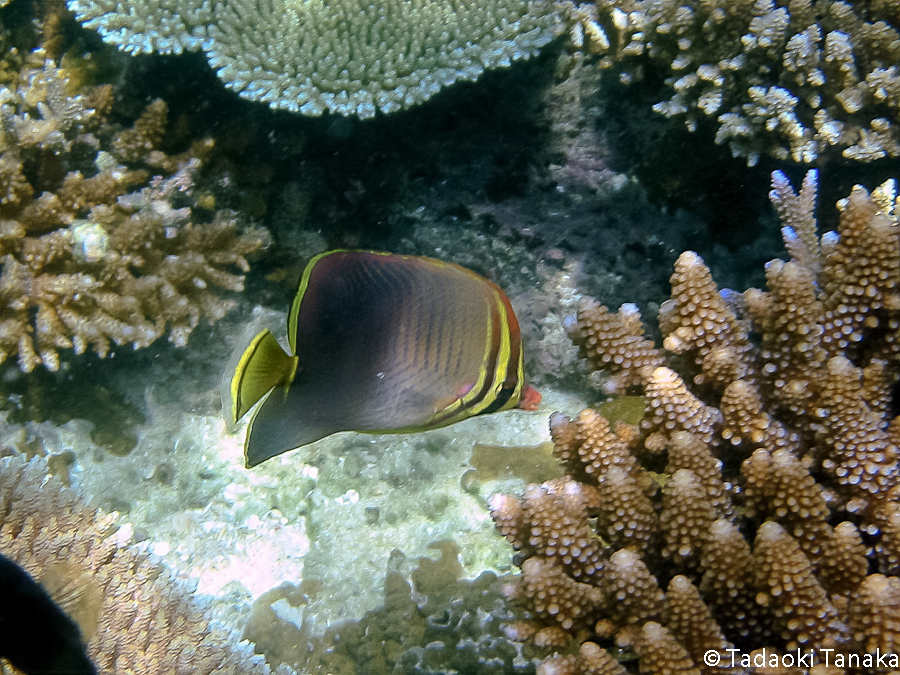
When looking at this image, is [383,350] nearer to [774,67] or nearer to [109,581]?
[109,581]

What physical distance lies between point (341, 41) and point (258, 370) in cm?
179

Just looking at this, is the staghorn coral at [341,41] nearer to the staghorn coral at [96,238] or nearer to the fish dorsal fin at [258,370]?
the staghorn coral at [96,238]

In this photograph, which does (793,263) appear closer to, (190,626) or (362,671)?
(362,671)

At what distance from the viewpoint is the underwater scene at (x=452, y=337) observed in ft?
5.59

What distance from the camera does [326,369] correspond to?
1.62 metres

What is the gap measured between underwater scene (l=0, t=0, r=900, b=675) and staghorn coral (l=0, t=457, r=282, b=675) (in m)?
0.02

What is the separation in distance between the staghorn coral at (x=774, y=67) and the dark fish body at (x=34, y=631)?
3.26m

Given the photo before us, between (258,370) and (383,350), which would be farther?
(383,350)

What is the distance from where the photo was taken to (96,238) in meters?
2.73

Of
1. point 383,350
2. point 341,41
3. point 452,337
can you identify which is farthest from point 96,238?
point 452,337

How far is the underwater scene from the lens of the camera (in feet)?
5.59

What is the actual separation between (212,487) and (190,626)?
2.23ft

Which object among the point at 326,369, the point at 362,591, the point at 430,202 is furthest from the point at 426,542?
the point at 430,202

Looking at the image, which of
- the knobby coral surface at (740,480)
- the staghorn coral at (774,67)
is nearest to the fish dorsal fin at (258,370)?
the knobby coral surface at (740,480)
